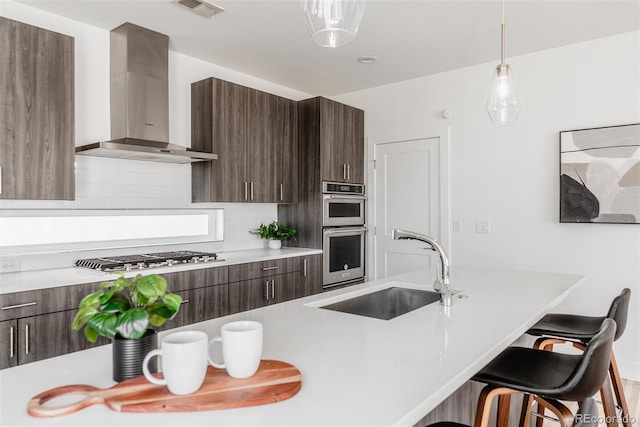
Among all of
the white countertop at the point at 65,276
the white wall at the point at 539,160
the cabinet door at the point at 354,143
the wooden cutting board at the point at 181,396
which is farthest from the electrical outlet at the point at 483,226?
the wooden cutting board at the point at 181,396

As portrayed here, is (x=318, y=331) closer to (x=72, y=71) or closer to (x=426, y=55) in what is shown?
(x=72, y=71)

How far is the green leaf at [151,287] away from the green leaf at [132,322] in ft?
0.14

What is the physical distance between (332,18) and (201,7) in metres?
1.89

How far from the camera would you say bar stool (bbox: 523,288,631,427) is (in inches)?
79.4

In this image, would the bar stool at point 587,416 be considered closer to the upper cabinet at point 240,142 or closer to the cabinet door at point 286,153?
the upper cabinet at point 240,142

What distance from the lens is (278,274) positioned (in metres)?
3.87

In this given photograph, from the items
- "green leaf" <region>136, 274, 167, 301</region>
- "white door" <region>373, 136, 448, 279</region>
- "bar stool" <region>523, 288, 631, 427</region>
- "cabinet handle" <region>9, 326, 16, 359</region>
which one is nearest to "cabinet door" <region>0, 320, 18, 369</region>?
"cabinet handle" <region>9, 326, 16, 359</region>

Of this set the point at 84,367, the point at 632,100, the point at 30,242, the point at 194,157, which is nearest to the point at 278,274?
the point at 194,157

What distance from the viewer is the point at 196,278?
3.20m

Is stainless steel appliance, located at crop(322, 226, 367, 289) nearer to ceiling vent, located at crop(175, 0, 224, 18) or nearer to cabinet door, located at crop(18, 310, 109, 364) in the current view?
ceiling vent, located at crop(175, 0, 224, 18)

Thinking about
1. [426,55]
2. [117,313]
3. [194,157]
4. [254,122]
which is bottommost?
[117,313]

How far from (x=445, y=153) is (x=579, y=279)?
1.99 m

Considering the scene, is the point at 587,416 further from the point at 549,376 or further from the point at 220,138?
the point at 220,138

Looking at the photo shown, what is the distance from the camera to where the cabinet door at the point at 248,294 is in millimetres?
3465
